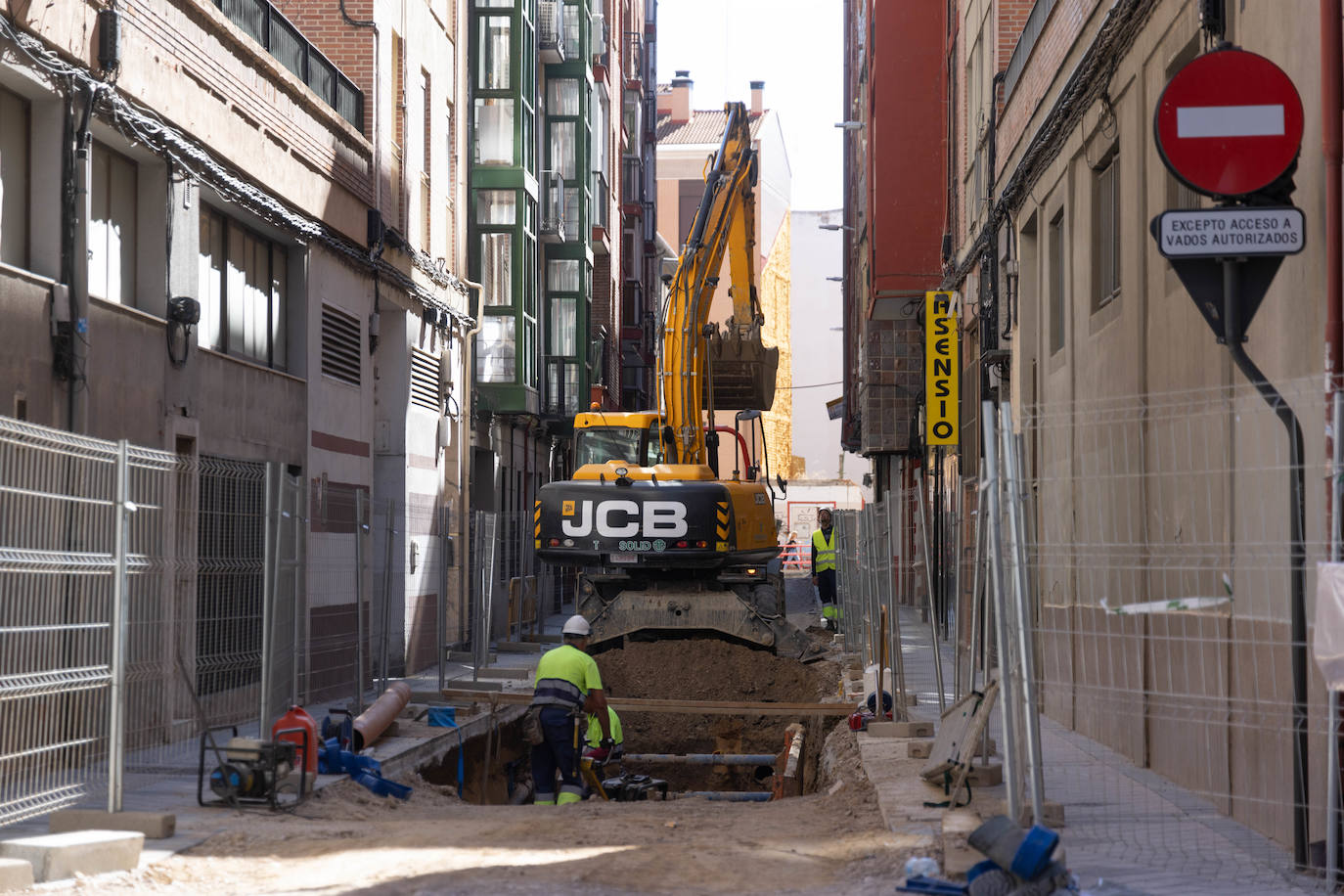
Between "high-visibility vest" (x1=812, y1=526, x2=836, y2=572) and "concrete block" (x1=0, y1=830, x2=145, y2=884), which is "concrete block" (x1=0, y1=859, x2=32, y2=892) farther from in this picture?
"high-visibility vest" (x1=812, y1=526, x2=836, y2=572)

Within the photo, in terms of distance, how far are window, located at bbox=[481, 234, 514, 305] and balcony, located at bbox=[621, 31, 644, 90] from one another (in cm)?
2468

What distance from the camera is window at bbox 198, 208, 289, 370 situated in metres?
15.7

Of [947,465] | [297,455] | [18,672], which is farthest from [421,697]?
[947,465]

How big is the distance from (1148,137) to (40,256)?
7857mm

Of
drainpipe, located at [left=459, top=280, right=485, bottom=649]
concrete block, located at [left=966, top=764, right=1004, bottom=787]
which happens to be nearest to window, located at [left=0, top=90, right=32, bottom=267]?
concrete block, located at [left=966, top=764, right=1004, bottom=787]

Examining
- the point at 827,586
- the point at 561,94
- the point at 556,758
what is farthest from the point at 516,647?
the point at 561,94

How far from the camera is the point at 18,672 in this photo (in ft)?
25.9

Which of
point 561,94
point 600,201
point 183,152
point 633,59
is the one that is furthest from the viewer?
point 633,59

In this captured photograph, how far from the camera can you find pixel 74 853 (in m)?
7.68

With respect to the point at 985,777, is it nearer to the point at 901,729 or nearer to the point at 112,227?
the point at 901,729

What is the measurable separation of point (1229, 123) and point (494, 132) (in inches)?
869

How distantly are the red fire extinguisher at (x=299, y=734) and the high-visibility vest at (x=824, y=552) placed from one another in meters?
21.5

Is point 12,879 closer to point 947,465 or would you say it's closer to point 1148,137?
point 1148,137

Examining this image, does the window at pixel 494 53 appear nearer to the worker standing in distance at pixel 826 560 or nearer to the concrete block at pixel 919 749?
the worker standing in distance at pixel 826 560
